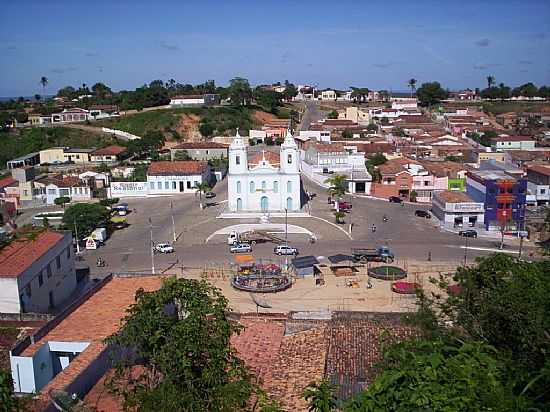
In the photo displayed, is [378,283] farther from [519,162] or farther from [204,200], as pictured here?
[519,162]

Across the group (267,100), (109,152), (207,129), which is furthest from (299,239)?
(267,100)

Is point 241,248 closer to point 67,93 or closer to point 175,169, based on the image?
point 175,169

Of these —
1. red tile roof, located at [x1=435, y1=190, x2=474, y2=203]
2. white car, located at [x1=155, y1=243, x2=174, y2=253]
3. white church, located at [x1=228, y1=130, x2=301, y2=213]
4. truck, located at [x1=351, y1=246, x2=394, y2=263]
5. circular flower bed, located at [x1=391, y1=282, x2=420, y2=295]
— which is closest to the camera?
circular flower bed, located at [x1=391, y1=282, x2=420, y2=295]

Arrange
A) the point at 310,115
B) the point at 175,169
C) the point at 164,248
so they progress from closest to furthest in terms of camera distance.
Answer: the point at 164,248
the point at 175,169
the point at 310,115

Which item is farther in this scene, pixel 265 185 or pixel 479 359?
pixel 265 185

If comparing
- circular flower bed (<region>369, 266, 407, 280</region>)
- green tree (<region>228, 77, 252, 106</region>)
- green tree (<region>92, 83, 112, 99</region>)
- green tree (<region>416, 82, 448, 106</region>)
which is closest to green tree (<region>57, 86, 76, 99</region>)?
green tree (<region>92, 83, 112, 99</region>)

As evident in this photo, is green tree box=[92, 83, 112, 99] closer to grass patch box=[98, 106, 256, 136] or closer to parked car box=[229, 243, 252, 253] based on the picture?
grass patch box=[98, 106, 256, 136]

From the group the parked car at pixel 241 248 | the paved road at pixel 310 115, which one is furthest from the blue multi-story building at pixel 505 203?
the paved road at pixel 310 115

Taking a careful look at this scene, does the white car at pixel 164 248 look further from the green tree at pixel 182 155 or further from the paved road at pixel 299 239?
the green tree at pixel 182 155
